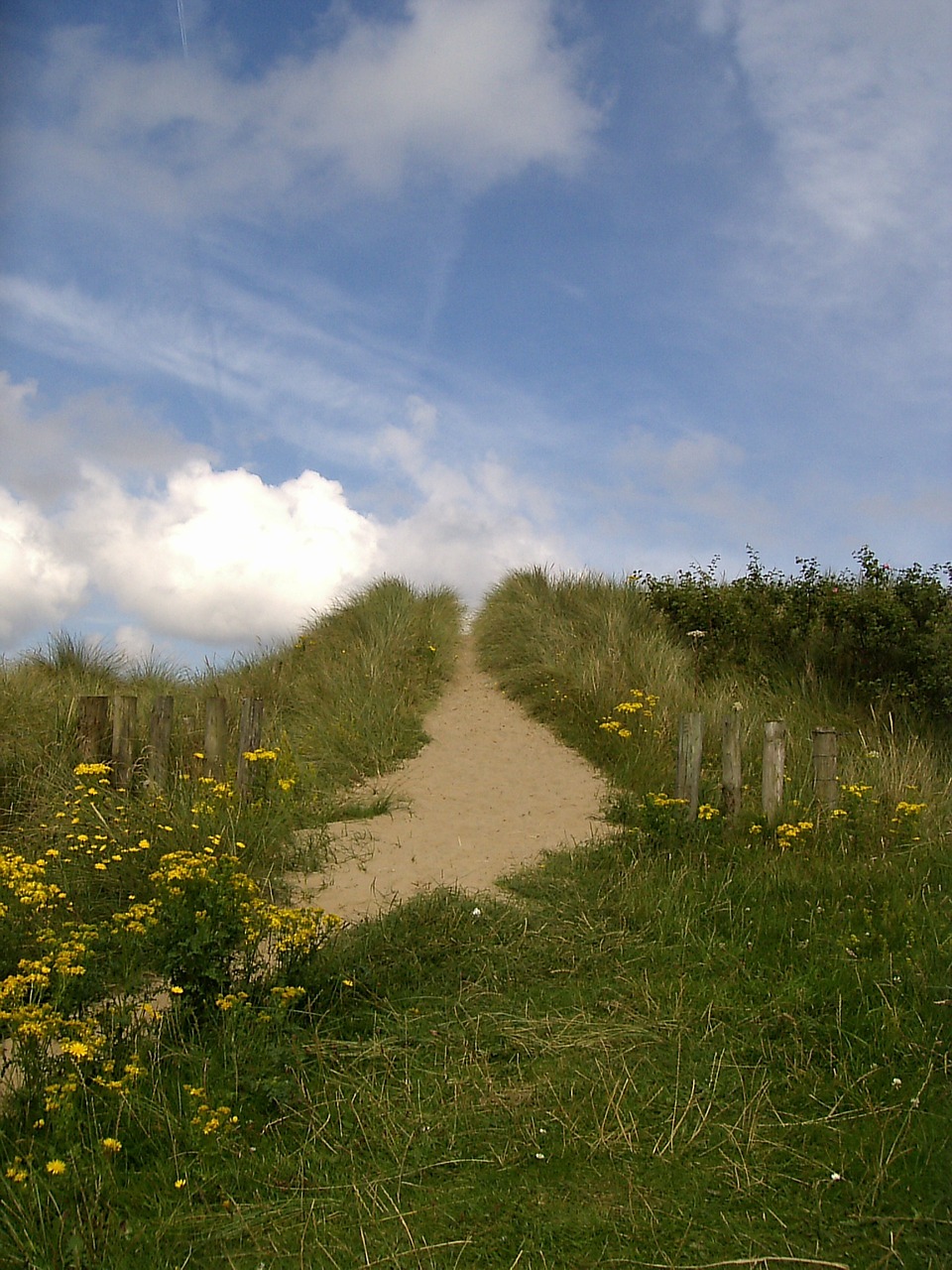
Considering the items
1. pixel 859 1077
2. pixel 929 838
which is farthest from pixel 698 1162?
pixel 929 838

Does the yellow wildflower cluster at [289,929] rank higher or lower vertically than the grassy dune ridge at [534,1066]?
higher

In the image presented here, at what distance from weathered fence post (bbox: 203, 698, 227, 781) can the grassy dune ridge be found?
3.69ft

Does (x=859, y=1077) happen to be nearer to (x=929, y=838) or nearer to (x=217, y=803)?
(x=929, y=838)

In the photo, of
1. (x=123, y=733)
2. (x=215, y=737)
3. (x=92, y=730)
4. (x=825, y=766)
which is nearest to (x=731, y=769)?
(x=825, y=766)

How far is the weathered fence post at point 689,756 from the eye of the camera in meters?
8.32

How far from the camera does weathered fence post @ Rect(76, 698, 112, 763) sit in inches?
350

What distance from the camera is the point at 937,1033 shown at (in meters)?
4.70

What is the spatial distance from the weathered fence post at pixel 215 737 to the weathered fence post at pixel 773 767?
16.6ft

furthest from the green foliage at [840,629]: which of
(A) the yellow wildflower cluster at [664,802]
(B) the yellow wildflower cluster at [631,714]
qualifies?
(A) the yellow wildflower cluster at [664,802]

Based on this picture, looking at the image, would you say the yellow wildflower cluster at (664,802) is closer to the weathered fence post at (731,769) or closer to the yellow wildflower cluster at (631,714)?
the weathered fence post at (731,769)

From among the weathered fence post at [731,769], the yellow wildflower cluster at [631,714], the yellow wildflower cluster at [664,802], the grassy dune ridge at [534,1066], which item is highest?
the yellow wildflower cluster at [631,714]

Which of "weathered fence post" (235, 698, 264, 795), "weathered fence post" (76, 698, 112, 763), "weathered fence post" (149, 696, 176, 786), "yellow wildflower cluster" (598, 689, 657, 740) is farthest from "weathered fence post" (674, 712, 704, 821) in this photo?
"weathered fence post" (76, 698, 112, 763)

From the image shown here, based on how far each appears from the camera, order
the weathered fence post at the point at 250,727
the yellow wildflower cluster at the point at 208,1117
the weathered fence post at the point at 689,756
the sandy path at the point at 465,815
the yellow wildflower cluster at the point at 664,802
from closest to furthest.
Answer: the yellow wildflower cluster at the point at 208,1117 → the sandy path at the point at 465,815 → the yellow wildflower cluster at the point at 664,802 → the weathered fence post at the point at 689,756 → the weathered fence post at the point at 250,727

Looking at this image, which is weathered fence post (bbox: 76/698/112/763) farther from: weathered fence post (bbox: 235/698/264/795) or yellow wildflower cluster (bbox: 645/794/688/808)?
yellow wildflower cluster (bbox: 645/794/688/808)
